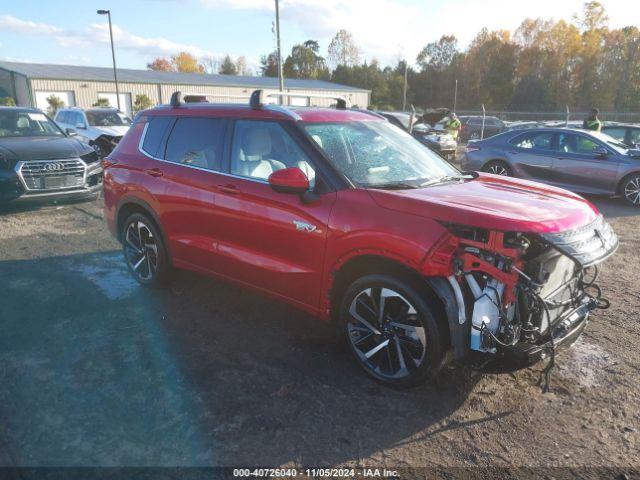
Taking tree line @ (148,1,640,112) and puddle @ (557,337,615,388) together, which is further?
tree line @ (148,1,640,112)

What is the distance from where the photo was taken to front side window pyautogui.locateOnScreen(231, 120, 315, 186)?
389cm

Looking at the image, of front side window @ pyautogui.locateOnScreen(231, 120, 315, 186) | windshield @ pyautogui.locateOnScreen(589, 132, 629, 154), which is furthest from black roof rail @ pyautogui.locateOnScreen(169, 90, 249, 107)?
windshield @ pyautogui.locateOnScreen(589, 132, 629, 154)

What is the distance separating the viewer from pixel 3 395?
325 centimetres

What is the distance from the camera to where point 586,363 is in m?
3.76

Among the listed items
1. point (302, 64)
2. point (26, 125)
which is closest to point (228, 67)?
point (302, 64)

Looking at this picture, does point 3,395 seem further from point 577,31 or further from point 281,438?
point 577,31

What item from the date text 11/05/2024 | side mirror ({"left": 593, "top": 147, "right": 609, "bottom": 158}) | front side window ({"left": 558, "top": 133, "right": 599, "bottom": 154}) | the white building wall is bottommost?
the date text 11/05/2024

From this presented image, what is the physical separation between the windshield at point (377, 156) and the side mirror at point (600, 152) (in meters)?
7.13

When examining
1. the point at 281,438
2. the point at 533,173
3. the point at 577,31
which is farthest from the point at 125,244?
the point at 577,31

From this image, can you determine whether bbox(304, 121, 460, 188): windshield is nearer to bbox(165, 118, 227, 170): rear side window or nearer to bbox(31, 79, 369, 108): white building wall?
bbox(165, 118, 227, 170): rear side window

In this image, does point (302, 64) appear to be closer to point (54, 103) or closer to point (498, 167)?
point (54, 103)

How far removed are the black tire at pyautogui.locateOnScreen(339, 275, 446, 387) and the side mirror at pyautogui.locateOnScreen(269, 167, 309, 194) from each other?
76 cm

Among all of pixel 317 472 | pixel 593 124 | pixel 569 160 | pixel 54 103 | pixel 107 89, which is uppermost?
pixel 107 89

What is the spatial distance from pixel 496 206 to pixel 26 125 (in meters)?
9.47
